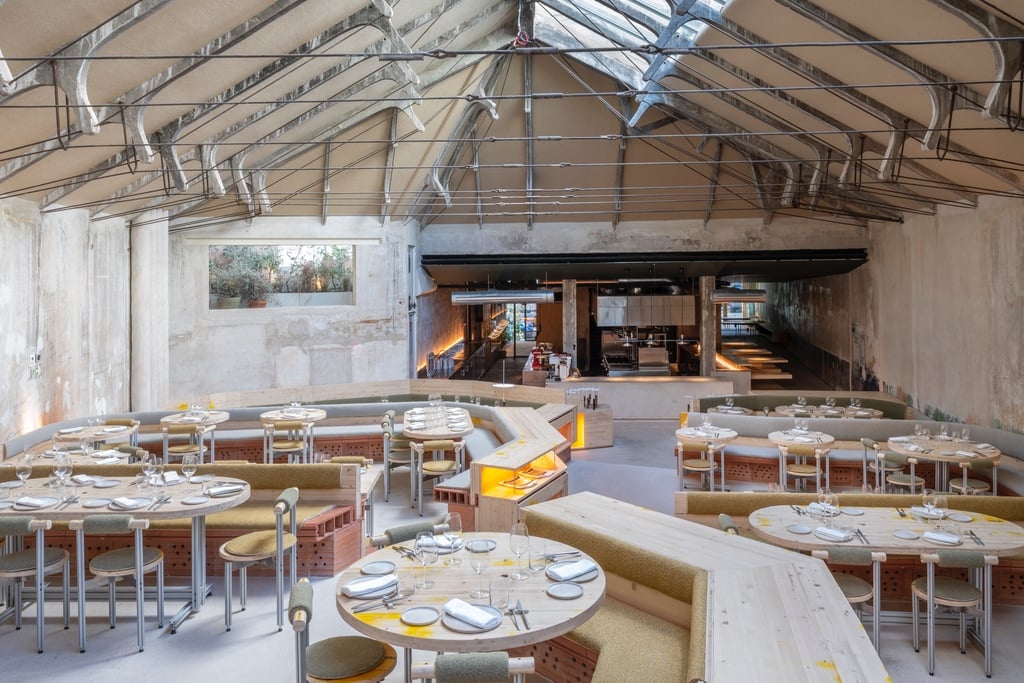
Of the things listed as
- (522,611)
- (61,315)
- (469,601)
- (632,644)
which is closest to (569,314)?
(61,315)

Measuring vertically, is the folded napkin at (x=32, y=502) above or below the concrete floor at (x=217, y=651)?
above

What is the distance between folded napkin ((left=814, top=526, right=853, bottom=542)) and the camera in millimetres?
5164

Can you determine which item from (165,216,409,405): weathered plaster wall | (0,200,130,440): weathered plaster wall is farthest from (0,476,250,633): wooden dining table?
(165,216,409,405): weathered plaster wall

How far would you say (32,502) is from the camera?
216 inches

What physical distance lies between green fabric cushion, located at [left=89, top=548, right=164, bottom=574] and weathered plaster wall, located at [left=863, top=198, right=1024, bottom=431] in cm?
1013

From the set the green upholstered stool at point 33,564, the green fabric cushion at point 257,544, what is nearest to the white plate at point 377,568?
the green fabric cushion at point 257,544

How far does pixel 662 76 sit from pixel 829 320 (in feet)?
36.3

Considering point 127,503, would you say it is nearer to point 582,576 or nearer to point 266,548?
point 266,548

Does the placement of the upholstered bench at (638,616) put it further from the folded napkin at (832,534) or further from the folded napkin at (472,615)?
the folded napkin at (832,534)

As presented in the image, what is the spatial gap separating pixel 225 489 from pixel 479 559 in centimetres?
273

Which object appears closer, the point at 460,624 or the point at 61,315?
the point at 460,624

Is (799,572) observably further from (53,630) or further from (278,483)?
(53,630)

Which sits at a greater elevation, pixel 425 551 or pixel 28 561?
pixel 425 551

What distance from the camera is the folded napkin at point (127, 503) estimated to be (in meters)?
5.40
